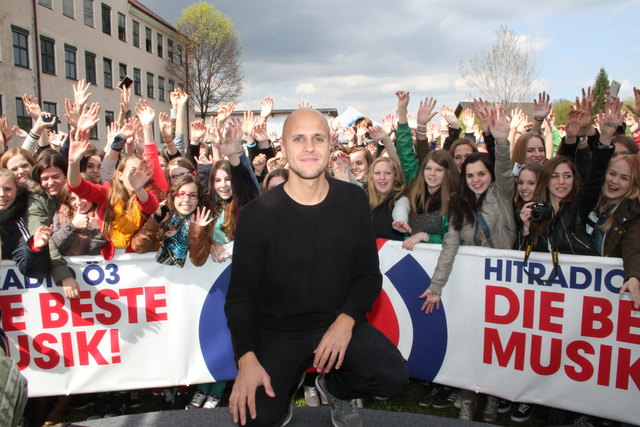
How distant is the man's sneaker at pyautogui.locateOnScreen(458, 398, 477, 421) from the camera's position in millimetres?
3736

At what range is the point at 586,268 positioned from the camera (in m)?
3.31

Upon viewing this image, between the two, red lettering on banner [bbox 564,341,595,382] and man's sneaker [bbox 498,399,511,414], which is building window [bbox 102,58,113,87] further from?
red lettering on banner [bbox 564,341,595,382]

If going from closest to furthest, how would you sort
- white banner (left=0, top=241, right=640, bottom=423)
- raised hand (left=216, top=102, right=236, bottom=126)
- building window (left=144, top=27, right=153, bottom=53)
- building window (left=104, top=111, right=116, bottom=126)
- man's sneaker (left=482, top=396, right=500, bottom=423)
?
white banner (left=0, top=241, right=640, bottom=423) < man's sneaker (left=482, top=396, right=500, bottom=423) < raised hand (left=216, top=102, right=236, bottom=126) < building window (left=104, top=111, right=116, bottom=126) < building window (left=144, top=27, right=153, bottom=53)

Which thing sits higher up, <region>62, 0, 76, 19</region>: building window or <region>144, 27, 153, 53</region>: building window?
<region>144, 27, 153, 53</region>: building window

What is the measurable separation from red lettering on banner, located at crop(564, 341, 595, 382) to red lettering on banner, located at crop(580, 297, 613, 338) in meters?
0.09

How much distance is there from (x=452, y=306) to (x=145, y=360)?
2597mm

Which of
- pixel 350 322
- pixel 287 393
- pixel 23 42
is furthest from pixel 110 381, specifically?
pixel 23 42

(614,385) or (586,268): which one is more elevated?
(586,268)

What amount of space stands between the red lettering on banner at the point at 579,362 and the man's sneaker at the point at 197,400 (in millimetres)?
2938

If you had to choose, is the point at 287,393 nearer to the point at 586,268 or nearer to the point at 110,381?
the point at 110,381

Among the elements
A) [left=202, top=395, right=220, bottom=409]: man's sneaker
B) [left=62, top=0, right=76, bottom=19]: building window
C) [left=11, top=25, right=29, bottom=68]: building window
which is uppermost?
[left=62, top=0, right=76, bottom=19]: building window

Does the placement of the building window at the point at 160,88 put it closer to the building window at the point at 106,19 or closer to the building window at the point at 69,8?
the building window at the point at 106,19

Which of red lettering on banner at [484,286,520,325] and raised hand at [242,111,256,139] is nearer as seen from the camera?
red lettering on banner at [484,286,520,325]

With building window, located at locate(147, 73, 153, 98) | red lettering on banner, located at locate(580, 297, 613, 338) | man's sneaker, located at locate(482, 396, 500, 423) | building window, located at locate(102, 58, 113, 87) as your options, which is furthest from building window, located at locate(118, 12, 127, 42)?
red lettering on banner, located at locate(580, 297, 613, 338)
